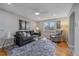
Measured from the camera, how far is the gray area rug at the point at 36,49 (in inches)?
77.9

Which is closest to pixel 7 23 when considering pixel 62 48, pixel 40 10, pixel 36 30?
pixel 36 30

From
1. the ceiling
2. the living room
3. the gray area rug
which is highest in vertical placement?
the ceiling

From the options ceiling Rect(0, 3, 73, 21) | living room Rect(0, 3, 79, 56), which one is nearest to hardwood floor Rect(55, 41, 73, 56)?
living room Rect(0, 3, 79, 56)

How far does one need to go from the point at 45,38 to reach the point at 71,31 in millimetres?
580

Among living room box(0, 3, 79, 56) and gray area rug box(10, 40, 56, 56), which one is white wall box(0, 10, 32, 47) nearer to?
living room box(0, 3, 79, 56)

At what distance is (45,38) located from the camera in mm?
2182

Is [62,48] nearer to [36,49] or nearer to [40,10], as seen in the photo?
[36,49]

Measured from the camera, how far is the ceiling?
6.28 feet

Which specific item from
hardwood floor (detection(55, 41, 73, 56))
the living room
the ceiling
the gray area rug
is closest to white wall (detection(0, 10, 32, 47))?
the living room

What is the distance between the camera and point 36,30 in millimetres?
2197

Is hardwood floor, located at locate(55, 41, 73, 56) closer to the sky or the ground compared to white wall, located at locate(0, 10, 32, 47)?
closer to the ground

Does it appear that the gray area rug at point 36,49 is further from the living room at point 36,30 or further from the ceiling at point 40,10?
the ceiling at point 40,10

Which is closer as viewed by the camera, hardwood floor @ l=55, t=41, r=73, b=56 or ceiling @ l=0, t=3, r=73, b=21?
ceiling @ l=0, t=3, r=73, b=21

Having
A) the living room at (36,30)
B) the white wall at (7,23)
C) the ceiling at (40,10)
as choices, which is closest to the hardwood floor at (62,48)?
the living room at (36,30)
